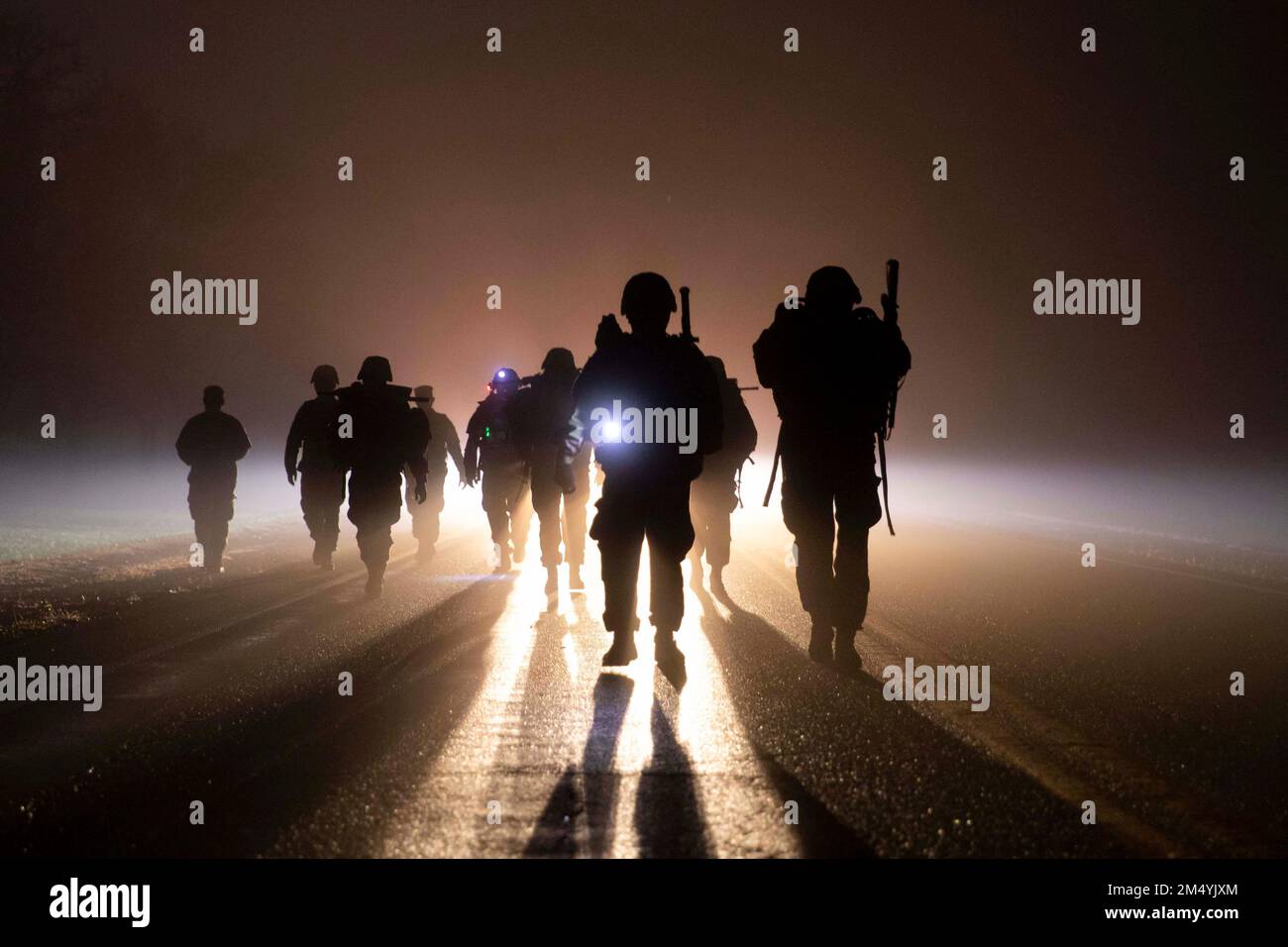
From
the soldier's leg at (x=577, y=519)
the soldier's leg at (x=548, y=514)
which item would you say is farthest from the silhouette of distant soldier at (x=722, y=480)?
the soldier's leg at (x=548, y=514)

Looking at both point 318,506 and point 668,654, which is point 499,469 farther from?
point 668,654

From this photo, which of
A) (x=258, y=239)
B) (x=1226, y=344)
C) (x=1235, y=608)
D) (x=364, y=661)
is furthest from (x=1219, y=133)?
(x=364, y=661)

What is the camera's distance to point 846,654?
24.5 feet

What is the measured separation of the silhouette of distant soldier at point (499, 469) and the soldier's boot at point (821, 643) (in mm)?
5875

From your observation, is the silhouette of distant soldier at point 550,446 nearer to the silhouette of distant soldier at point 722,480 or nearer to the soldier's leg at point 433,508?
the silhouette of distant soldier at point 722,480

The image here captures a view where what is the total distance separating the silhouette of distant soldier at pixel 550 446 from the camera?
462 inches

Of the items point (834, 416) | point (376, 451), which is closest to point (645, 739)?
point (834, 416)

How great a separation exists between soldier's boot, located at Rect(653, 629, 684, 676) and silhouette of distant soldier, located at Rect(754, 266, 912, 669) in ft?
3.16

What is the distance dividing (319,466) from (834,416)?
907 cm

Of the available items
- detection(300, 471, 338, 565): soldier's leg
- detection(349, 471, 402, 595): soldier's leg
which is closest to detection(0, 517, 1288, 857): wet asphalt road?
detection(349, 471, 402, 595): soldier's leg

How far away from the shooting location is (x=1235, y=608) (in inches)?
408

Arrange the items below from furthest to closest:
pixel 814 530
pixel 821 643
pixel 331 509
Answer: pixel 331 509 < pixel 821 643 < pixel 814 530

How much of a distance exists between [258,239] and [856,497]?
5016 centimetres
